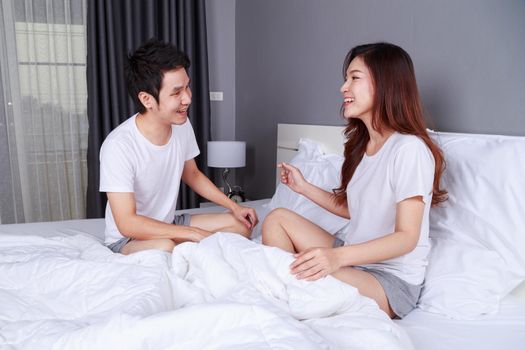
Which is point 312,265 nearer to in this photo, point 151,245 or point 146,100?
point 151,245

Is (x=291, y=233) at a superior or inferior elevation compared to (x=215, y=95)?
inferior

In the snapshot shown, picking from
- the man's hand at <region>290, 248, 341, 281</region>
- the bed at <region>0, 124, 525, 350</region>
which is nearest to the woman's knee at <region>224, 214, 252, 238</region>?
the bed at <region>0, 124, 525, 350</region>

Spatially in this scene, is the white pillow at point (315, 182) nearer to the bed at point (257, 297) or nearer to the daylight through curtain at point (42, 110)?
the bed at point (257, 297)

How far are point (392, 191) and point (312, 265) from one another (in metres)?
0.38

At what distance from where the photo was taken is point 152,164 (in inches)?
68.7

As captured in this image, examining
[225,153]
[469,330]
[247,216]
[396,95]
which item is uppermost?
[396,95]

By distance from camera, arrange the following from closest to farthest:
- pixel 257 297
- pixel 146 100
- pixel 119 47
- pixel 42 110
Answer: pixel 257 297, pixel 146 100, pixel 42 110, pixel 119 47

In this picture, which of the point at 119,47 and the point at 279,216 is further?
the point at 119,47

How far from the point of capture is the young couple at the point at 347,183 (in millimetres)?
1202

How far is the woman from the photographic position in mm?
1190

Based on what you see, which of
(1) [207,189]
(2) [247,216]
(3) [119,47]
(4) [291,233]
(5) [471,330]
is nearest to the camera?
(5) [471,330]

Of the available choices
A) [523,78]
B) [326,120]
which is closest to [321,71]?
[326,120]

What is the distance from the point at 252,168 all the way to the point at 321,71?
138cm

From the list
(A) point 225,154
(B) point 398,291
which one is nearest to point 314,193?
(B) point 398,291
